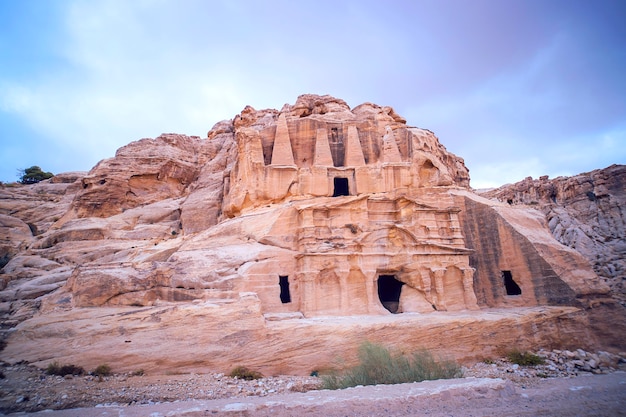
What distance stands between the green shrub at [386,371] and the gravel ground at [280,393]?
1.27 m

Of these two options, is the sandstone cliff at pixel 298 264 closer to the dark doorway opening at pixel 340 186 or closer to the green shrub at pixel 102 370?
the dark doorway opening at pixel 340 186

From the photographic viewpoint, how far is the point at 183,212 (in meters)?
30.7

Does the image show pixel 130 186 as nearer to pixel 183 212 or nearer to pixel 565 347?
pixel 183 212

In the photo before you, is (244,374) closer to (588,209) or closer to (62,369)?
(62,369)

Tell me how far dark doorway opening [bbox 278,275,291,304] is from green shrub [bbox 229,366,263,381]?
6391mm

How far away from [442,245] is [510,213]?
17.6 ft

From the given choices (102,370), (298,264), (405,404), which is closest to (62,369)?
(102,370)

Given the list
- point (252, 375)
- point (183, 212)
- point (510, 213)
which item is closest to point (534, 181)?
point (510, 213)

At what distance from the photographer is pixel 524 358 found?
1691cm

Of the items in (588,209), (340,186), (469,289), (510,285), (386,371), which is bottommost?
(386,371)

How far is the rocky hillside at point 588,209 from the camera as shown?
94.8 feet

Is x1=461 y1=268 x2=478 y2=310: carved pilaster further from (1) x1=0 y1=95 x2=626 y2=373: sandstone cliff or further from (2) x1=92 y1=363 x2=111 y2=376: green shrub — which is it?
(2) x1=92 y1=363 x2=111 y2=376: green shrub

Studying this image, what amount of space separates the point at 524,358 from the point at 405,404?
444 inches

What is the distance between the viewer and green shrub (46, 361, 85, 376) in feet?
39.1
